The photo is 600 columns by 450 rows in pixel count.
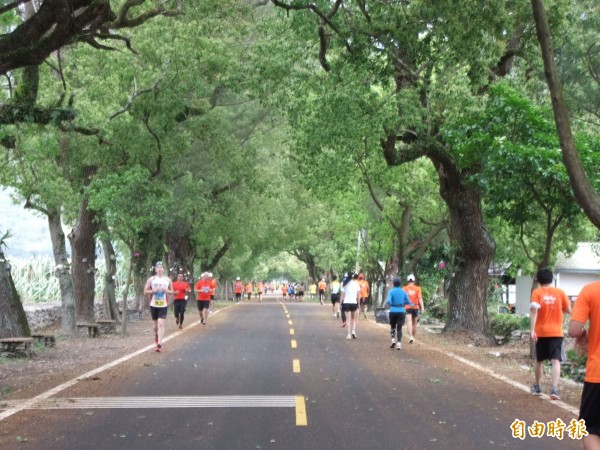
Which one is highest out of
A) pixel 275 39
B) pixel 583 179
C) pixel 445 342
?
pixel 275 39

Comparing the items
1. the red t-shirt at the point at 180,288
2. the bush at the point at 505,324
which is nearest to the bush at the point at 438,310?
the bush at the point at 505,324

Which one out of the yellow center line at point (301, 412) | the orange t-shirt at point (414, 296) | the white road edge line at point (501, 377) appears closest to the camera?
the yellow center line at point (301, 412)

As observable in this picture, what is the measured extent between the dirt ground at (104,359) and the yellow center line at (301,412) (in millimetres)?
3489

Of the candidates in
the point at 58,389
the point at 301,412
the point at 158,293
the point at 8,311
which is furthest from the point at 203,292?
the point at 301,412

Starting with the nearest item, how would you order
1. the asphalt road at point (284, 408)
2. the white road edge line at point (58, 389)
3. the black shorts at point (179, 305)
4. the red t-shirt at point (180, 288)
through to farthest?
the asphalt road at point (284, 408), the white road edge line at point (58, 389), the red t-shirt at point (180, 288), the black shorts at point (179, 305)

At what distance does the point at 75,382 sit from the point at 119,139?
12.1 meters

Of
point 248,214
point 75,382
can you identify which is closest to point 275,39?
point 75,382

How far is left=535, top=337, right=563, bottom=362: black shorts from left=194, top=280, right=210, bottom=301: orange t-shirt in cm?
1573

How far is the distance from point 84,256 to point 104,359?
34.4 feet

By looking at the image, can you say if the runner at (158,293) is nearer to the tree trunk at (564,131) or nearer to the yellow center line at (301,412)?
the yellow center line at (301,412)

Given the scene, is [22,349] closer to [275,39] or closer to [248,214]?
[275,39]

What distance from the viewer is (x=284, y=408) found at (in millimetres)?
9492

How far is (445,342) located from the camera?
2111cm

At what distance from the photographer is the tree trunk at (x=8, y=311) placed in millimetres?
17266
